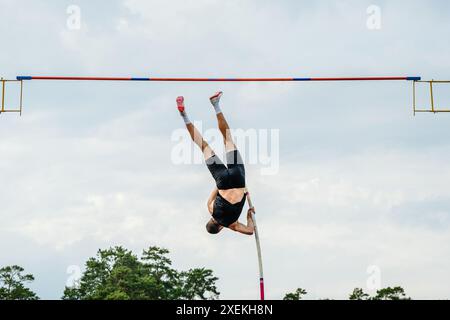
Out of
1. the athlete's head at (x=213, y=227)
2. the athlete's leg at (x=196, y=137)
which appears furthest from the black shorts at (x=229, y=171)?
the athlete's head at (x=213, y=227)

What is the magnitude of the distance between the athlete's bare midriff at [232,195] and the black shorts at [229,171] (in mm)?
66

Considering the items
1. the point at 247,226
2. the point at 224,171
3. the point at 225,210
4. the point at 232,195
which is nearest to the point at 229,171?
the point at 224,171

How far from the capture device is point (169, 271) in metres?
44.7

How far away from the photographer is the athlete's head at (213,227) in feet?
46.8

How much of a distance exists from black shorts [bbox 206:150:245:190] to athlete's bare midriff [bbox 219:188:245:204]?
2.6 inches
